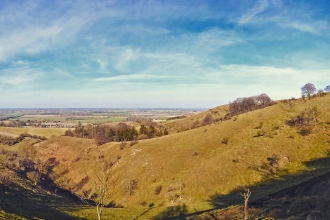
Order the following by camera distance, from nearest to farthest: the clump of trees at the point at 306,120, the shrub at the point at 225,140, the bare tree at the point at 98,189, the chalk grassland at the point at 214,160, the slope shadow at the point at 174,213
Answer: the slope shadow at the point at 174,213 → the chalk grassland at the point at 214,160 → the bare tree at the point at 98,189 → the clump of trees at the point at 306,120 → the shrub at the point at 225,140

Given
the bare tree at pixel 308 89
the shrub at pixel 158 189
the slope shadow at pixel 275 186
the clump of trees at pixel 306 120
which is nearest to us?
the slope shadow at pixel 275 186

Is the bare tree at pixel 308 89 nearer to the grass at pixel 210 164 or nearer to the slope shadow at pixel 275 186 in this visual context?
the grass at pixel 210 164

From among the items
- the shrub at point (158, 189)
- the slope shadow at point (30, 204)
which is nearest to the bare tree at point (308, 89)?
the shrub at point (158, 189)

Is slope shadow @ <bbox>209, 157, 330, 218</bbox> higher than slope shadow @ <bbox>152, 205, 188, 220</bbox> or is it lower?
higher

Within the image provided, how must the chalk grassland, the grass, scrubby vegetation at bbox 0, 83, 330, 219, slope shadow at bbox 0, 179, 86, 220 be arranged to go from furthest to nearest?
the chalk grassland, the grass, scrubby vegetation at bbox 0, 83, 330, 219, slope shadow at bbox 0, 179, 86, 220

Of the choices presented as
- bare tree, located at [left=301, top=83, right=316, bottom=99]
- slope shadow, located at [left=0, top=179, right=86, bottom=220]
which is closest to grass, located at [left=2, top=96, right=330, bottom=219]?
slope shadow, located at [left=0, top=179, right=86, bottom=220]

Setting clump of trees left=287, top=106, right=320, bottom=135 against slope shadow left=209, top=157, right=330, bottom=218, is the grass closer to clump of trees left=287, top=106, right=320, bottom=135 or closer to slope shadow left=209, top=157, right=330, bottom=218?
slope shadow left=209, top=157, right=330, bottom=218
